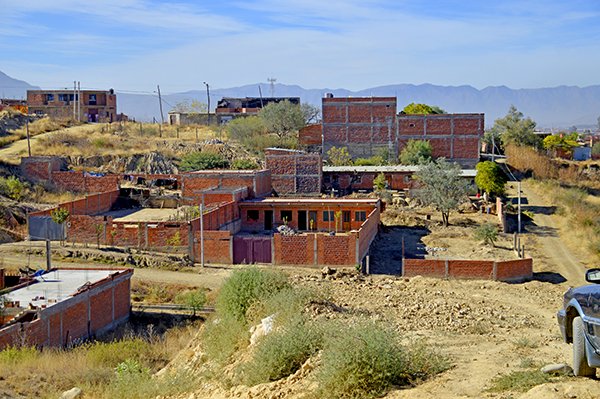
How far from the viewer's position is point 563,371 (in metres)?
9.35

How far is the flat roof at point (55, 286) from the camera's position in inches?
850

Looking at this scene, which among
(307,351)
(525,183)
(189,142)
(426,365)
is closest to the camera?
(426,365)

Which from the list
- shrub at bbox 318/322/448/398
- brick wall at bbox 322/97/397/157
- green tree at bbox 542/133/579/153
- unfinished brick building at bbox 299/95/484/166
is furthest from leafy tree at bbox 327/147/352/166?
shrub at bbox 318/322/448/398

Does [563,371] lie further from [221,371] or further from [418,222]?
[418,222]

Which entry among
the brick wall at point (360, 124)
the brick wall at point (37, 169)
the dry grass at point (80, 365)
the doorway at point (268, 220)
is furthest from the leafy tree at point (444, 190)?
the brick wall at point (37, 169)

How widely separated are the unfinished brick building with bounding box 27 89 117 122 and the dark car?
7555 cm

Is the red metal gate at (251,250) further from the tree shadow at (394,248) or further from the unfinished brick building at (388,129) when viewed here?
the unfinished brick building at (388,129)

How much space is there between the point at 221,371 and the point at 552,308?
12927mm

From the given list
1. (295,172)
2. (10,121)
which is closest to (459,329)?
(295,172)

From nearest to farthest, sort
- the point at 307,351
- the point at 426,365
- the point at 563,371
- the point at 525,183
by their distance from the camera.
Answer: the point at 563,371 < the point at 426,365 < the point at 307,351 < the point at 525,183

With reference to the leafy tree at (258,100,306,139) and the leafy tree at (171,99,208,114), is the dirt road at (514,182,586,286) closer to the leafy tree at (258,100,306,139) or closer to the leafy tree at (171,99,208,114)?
the leafy tree at (258,100,306,139)

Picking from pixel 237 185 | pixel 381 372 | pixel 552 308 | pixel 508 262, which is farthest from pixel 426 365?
pixel 237 185

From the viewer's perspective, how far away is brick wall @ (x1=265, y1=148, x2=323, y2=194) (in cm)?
4800

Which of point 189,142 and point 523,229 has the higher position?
point 189,142
